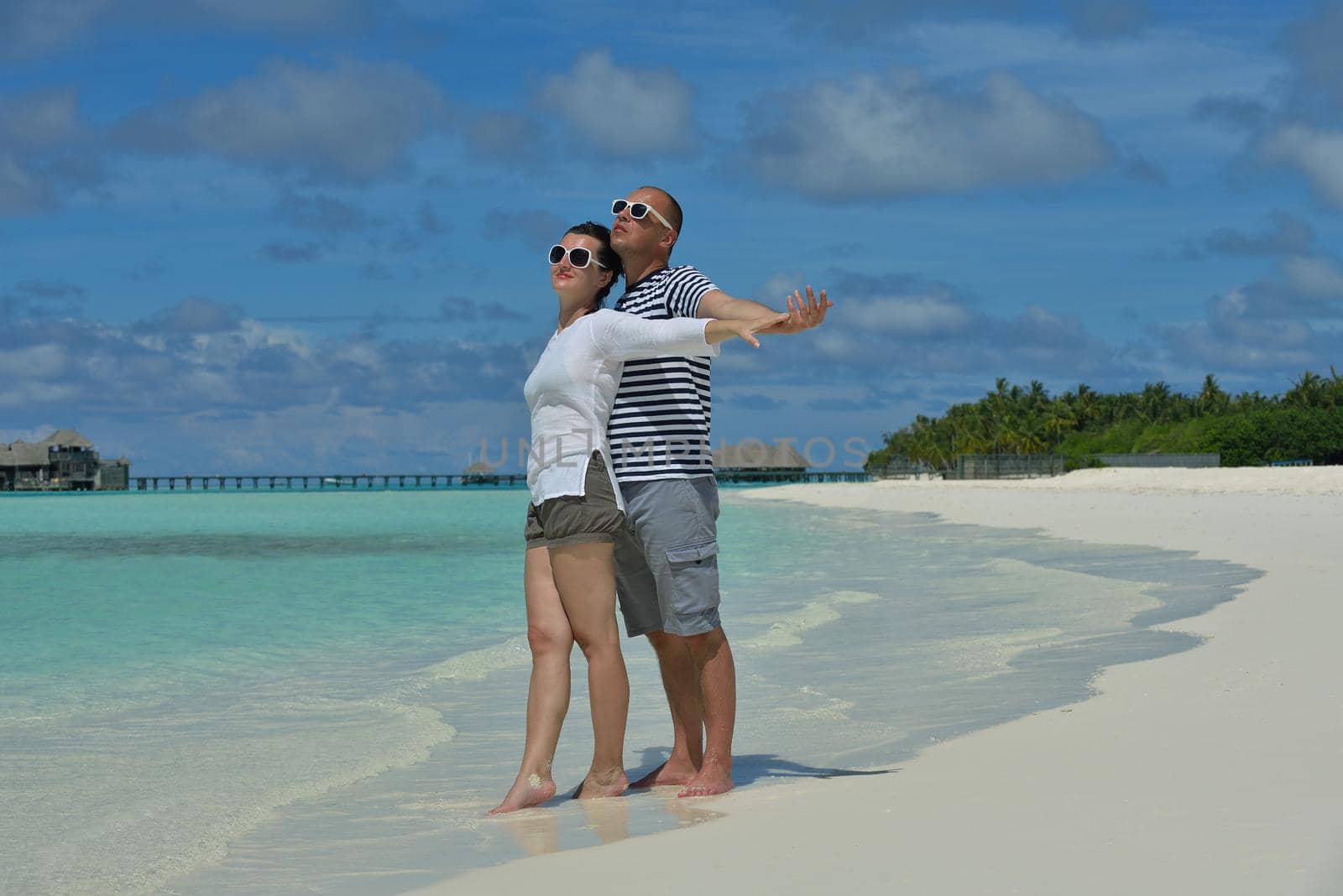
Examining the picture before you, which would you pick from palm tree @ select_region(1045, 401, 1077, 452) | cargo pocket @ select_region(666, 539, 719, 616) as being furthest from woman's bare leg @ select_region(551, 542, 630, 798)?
palm tree @ select_region(1045, 401, 1077, 452)

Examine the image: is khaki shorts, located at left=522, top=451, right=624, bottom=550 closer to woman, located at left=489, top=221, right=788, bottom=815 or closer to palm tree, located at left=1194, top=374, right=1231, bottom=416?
woman, located at left=489, top=221, right=788, bottom=815

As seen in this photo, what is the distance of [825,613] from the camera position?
1023cm

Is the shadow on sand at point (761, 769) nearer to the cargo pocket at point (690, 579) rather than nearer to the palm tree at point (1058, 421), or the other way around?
the cargo pocket at point (690, 579)

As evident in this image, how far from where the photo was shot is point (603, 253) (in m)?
4.17

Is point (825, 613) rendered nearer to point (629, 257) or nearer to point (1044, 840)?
point (629, 257)

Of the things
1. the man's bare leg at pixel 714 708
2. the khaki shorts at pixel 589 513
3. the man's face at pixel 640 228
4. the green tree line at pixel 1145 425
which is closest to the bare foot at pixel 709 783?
the man's bare leg at pixel 714 708

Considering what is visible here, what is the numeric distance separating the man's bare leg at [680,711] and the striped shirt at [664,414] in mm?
641

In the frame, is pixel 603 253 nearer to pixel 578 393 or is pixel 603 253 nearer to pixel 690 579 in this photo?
pixel 578 393

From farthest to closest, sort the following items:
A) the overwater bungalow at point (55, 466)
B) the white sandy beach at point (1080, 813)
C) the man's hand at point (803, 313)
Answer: the overwater bungalow at point (55, 466) → the man's hand at point (803, 313) → the white sandy beach at point (1080, 813)

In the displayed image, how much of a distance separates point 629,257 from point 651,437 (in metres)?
0.62

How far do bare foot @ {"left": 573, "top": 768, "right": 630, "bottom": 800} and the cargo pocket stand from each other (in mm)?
630

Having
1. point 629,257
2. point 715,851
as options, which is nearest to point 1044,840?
point 715,851

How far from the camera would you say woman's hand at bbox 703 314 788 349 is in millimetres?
3568

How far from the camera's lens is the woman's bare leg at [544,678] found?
13.1 feet
